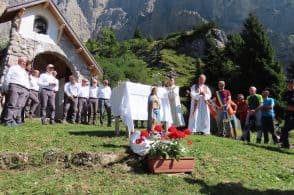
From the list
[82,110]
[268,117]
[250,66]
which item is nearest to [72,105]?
[82,110]

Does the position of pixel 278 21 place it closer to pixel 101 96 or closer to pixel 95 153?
pixel 101 96

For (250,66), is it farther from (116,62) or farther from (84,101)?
(84,101)

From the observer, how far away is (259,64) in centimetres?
3072

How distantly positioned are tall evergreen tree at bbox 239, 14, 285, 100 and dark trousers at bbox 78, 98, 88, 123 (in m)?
16.6

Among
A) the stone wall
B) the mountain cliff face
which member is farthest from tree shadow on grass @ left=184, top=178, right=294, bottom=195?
the mountain cliff face

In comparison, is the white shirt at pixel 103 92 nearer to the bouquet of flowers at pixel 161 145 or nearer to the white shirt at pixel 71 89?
the white shirt at pixel 71 89

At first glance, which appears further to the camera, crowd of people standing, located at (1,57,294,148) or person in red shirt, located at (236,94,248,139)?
person in red shirt, located at (236,94,248,139)

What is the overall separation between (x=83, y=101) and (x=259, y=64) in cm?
1832

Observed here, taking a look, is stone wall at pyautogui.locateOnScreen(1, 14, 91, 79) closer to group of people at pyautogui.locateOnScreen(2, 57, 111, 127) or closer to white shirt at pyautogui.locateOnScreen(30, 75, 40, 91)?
group of people at pyautogui.locateOnScreen(2, 57, 111, 127)

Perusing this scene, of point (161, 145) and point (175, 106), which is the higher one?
point (175, 106)

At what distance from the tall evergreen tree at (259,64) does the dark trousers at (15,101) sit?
20.2 metres

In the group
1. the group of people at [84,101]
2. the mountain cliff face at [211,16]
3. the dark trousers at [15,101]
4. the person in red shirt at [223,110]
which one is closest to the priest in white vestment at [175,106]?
the person in red shirt at [223,110]

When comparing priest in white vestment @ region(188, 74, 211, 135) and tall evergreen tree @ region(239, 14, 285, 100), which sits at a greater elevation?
tall evergreen tree @ region(239, 14, 285, 100)

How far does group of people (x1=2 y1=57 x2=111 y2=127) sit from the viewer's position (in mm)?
12133
